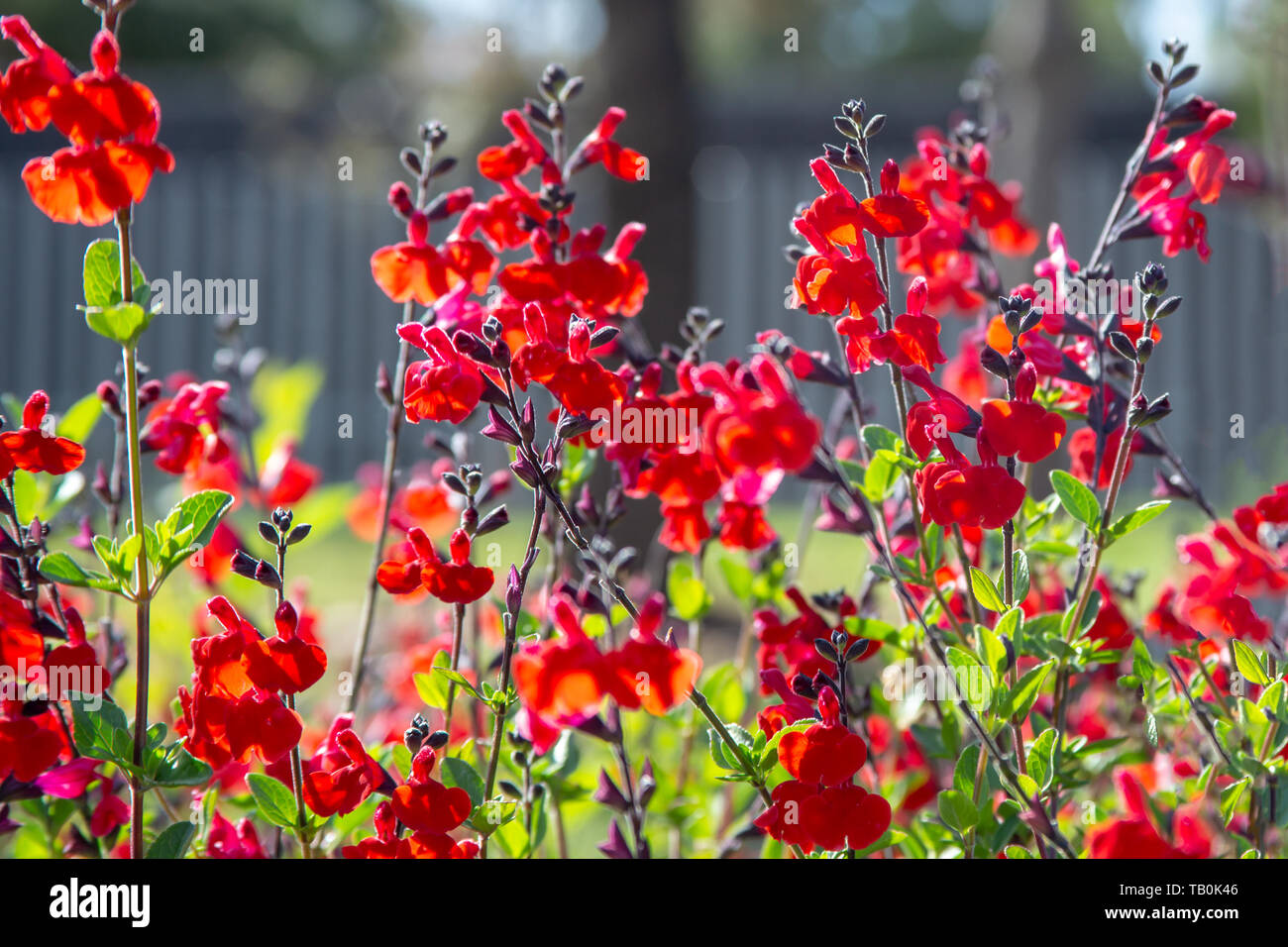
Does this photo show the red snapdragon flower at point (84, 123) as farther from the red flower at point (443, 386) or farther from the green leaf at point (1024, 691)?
the green leaf at point (1024, 691)

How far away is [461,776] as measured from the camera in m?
1.06

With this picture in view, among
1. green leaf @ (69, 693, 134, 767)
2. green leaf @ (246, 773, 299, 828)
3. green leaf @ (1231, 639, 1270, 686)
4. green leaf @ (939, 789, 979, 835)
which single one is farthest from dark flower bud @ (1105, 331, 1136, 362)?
green leaf @ (69, 693, 134, 767)

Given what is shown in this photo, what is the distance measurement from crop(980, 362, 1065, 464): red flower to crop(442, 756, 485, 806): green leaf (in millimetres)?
532

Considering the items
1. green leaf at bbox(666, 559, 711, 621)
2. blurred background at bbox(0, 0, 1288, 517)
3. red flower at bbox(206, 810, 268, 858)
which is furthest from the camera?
blurred background at bbox(0, 0, 1288, 517)

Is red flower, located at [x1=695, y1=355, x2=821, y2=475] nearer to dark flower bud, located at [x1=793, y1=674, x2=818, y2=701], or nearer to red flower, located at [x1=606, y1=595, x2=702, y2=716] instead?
red flower, located at [x1=606, y1=595, x2=702, y2=716]

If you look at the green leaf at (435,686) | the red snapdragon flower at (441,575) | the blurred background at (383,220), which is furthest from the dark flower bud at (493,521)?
the blurred background at (383,220)

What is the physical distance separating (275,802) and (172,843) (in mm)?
105

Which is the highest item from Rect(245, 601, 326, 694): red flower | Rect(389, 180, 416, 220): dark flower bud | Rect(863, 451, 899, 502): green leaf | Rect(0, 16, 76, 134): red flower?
Rect(0, 16, 76, 134): red flower

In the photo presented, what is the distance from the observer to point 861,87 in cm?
1142

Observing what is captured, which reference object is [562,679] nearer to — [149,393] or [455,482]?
[455,482]

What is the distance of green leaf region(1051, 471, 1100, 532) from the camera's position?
3.40 feet

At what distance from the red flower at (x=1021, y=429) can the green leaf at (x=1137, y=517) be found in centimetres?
11

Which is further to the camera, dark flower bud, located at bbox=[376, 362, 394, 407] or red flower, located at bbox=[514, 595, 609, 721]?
dark flower bud, located at bbox=[376, 362, 394, 407]
